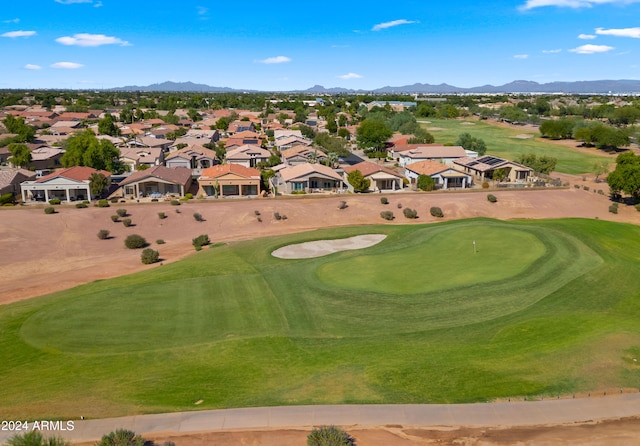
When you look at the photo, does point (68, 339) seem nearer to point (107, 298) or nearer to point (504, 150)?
point (107, 298)

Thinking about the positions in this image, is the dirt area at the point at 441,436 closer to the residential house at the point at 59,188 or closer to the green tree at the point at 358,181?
the green tree at the point at 358,181

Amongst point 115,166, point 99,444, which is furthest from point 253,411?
point 115,166

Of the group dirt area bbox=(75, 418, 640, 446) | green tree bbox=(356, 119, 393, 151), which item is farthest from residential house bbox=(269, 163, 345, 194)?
dirt area bbox=(75, 418, 640, 446)

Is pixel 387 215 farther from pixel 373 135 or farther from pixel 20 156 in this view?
pixel 20 156

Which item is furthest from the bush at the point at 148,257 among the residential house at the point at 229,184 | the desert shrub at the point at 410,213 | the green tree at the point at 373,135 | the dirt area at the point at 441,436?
the green tree at the point at 373,135

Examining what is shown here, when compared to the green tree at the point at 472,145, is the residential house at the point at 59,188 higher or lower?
lower

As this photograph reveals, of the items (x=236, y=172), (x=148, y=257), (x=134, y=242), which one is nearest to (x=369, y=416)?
(x=148, y=257)

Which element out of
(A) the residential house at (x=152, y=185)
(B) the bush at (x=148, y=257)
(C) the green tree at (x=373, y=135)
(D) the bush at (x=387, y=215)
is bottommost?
(B) the bush at (x=148, y=257)
